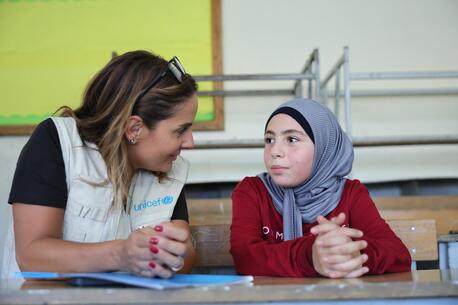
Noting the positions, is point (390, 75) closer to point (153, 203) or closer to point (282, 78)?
point (282, 78)

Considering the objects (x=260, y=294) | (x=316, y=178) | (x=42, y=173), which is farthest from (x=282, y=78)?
(x=260, y=294)

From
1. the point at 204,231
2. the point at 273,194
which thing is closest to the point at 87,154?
the point at 204,231

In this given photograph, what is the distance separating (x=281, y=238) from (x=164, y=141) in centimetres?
37

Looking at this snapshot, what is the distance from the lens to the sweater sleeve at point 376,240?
3.38 ft

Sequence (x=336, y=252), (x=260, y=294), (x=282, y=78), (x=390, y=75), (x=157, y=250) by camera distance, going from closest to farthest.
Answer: (x=260, y=294) → (x=157, y=250) → (x=336, y=252) → (x=390, y=75) → (x=282, y=78)

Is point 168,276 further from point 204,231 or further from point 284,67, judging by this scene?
point 284,67

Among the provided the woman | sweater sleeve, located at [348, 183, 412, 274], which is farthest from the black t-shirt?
sweater sleeve, located at [348, 183, 412, 274]

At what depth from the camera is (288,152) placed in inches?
52.4

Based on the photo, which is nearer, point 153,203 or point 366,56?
point 153,203

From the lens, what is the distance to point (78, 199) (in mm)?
1145

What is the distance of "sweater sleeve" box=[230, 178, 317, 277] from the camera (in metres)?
1.03

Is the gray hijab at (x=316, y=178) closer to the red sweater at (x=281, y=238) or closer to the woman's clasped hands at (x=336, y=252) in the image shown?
the red sweater at (x=281, y=238)

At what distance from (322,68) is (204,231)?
6.26ft

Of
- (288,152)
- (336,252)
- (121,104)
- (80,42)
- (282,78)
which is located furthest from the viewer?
(80,42)
